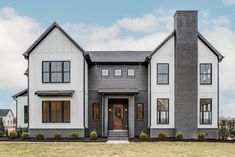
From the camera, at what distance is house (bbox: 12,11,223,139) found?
1072 inches

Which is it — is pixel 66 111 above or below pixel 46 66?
below

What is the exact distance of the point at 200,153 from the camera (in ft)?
59.1

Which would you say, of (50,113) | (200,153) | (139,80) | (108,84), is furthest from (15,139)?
(200,153)

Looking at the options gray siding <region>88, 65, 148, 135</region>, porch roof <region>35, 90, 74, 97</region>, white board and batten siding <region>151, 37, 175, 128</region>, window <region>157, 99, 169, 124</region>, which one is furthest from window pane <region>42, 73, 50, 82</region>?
window <region>157, 99, 169, 124</region>

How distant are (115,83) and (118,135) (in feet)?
15.6

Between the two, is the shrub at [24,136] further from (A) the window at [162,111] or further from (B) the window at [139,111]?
(A) the window at [162,111]

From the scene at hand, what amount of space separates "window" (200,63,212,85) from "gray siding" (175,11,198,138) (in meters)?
0.78

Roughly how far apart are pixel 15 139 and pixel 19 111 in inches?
250

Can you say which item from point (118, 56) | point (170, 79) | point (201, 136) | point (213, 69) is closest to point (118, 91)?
point (170, 79)

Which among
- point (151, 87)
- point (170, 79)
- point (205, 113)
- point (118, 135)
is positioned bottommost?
point (118, 135)

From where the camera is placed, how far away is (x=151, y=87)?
92.0 ft

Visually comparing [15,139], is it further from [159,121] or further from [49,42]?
[159,121]

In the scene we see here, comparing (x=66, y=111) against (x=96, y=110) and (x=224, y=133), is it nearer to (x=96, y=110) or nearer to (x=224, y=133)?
(x=96, y=110)

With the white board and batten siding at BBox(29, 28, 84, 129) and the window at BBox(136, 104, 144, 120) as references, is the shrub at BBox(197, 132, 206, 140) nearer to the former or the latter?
the window at BBox(136, 104, 144, 120)
